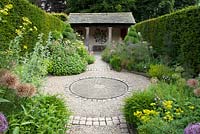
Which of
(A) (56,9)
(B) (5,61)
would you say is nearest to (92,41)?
(A) (56,9)

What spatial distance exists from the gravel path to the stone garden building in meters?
14.5

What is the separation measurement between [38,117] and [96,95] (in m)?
3.44

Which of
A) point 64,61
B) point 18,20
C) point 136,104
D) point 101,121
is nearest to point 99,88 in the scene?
point 101,121

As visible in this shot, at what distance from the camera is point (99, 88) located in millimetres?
7973

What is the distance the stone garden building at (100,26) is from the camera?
2489 centimetres

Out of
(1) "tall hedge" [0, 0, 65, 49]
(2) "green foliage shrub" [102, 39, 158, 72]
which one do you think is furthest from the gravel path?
(1) "tall hedge" [0, 0, 65, 49]

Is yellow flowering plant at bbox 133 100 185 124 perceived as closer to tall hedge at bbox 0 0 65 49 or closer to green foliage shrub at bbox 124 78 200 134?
green foliage shrub at bbox 124 78 200 134

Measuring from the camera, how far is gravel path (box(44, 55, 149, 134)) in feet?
16.4

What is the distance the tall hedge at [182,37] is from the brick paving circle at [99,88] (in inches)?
92.6

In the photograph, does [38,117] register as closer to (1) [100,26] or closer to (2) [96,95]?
(2) [96,95]

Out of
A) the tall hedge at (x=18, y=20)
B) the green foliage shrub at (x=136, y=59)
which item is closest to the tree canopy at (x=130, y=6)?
the green foliage shrub at (x=136, y=59)

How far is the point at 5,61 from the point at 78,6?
3165 centimetres

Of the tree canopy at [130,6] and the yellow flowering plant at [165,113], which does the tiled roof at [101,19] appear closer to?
the tree canopy at [130,6]

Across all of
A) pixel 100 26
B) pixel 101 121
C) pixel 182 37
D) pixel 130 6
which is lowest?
pixel 101 121
